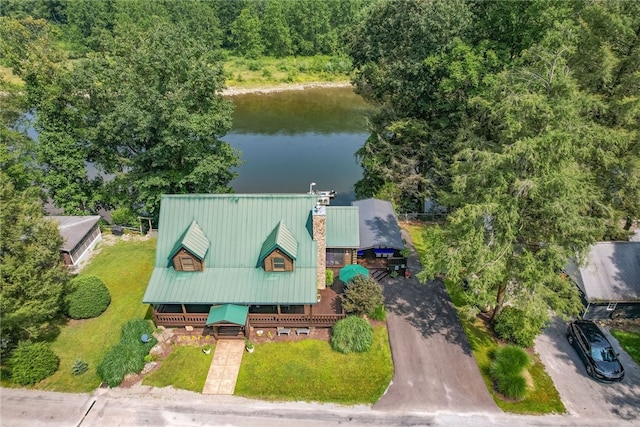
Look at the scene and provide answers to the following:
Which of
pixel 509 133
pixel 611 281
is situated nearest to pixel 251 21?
pixel 509 133

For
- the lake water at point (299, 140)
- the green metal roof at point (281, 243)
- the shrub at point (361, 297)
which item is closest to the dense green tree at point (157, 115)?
the green metal roof at point (281, 243)

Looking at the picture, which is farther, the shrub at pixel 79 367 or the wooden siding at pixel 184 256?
the wooden siding at pixel 184 256

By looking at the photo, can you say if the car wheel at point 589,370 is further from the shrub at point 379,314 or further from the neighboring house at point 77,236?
the neighboring house at point 77,236

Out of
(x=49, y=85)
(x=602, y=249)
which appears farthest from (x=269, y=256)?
(x=49, y=85)

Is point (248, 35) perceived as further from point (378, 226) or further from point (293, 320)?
point (293, 320)

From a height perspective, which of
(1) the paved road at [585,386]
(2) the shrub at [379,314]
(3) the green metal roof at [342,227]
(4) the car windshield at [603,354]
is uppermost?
(3) the green metal roof at [342,227]

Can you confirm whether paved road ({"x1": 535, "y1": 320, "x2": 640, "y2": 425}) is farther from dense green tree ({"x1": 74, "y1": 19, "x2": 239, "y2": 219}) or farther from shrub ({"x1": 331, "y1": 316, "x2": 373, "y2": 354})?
dense green tree ({"x1": 74, "y1": 19, "x2": 239, "y2": 219})

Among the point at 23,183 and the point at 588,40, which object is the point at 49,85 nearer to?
the point at 23,183
